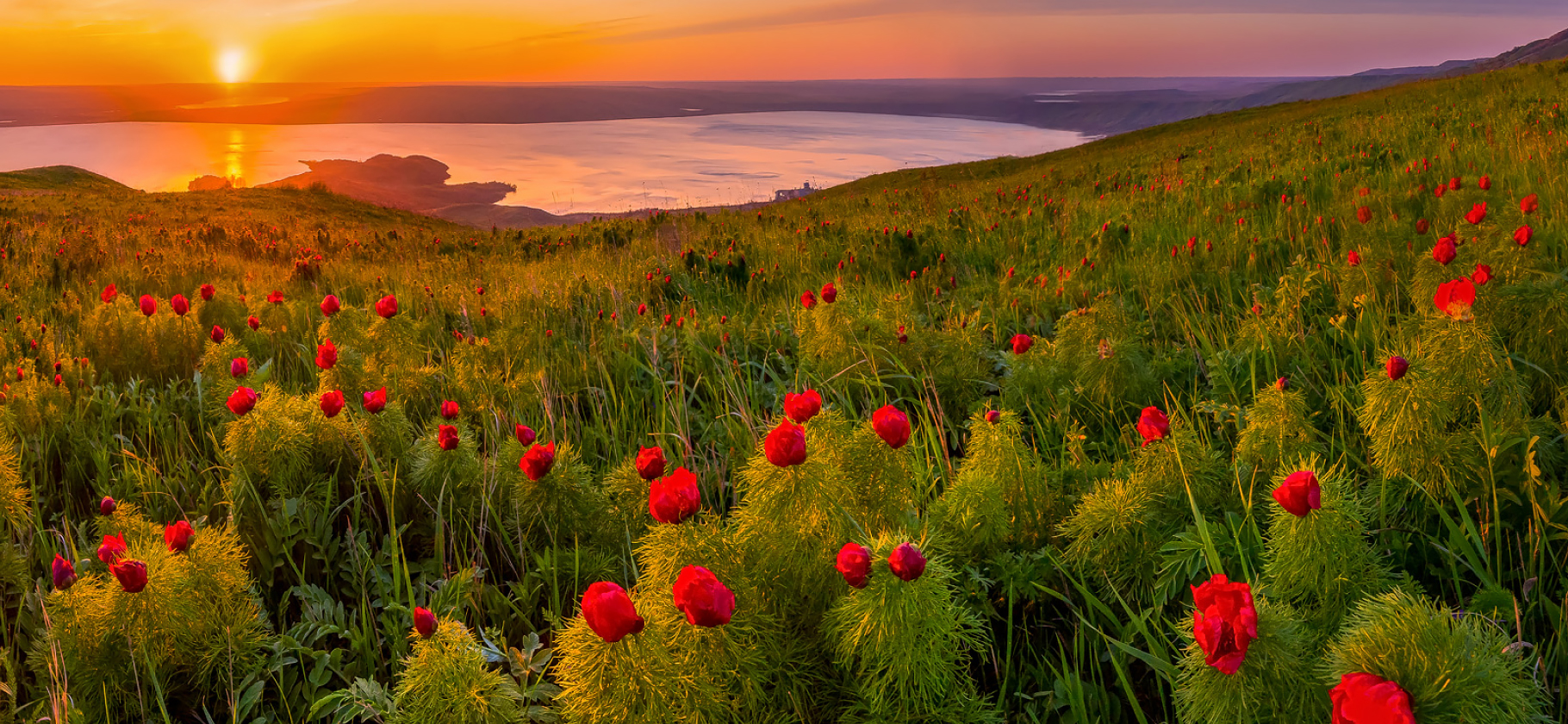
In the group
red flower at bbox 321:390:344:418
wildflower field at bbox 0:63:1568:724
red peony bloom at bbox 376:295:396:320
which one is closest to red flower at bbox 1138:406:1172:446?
wildflower field at bbox 0:63:1568:724

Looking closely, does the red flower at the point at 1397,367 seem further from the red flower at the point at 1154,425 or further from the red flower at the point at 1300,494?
the red flower at the point at 1300,494

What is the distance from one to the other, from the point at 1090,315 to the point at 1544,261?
1.89m

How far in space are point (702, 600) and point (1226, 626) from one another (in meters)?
0.77

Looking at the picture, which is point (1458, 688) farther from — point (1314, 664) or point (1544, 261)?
point (1544, 261)

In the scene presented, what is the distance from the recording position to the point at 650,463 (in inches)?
75.2

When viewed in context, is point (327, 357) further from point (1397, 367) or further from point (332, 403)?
point (1397, 367)

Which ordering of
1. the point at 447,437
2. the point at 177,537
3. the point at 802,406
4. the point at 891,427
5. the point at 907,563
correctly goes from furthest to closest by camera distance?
1. the point at 447,437
2. the point at 177,537
3. the point at 802,406
4. the point at 891,427
5. the point at 907,563

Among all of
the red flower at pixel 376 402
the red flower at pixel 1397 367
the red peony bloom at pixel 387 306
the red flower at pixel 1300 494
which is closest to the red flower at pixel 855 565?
the red flower at pixel 1300 494

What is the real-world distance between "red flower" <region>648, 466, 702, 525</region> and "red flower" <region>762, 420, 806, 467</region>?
165mm

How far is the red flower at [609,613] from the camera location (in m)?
1.21

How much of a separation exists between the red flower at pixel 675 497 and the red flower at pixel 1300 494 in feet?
3.57

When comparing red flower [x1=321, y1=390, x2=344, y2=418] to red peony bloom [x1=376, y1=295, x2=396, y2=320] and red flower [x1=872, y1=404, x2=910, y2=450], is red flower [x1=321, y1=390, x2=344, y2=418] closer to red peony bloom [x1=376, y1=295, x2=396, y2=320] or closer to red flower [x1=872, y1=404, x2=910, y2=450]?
red peony bloom [x1=376, y1=295, x2=396, y2=320]

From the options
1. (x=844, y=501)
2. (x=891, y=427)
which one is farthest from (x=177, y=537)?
(x=891, y=427)

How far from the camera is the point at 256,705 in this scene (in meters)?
2.04
